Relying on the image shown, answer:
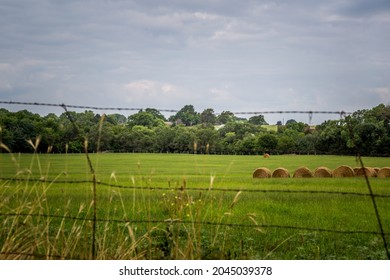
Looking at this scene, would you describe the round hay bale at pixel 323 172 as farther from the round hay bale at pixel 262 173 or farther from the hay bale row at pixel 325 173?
the round hay bale at pixel 262 173

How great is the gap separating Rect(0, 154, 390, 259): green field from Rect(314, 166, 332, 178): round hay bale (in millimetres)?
3985

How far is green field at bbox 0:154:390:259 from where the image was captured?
6.55 meters

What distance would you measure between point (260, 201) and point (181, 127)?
3.84 metres

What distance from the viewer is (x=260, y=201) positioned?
13.5 m

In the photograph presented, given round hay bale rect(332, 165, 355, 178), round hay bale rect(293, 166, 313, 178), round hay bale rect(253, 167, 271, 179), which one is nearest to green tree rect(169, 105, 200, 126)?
round hay bale rect(253, 167, 271, 179)

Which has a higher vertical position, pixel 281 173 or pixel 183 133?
pixel 183 133

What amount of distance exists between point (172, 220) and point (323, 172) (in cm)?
1704

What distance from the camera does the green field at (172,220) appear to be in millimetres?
6551

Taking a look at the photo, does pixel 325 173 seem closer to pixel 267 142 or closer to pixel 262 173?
pixel 262 173

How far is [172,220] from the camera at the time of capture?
624cm

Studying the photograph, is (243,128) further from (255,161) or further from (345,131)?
(255,161)

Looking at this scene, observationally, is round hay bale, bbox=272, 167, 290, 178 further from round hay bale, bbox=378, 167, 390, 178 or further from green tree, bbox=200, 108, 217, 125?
green tree, bbox=200, 108, 217, 125

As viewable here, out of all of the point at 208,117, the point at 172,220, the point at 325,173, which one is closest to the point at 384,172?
the point at 325,173

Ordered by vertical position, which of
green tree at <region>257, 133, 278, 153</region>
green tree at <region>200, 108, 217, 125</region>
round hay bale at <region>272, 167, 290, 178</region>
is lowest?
round hay bale at <region>272, 167, 290, 178</region>
